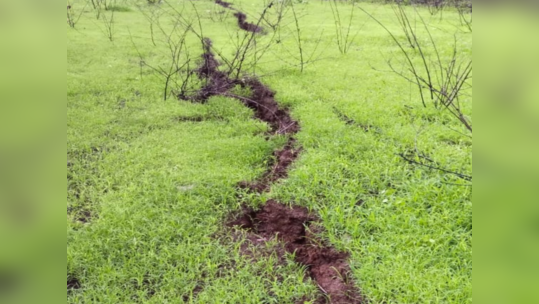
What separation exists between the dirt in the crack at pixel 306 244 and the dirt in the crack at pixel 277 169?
26 cm

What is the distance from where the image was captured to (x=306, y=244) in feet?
9.30

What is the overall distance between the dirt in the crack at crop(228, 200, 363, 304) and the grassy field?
2.8 inches

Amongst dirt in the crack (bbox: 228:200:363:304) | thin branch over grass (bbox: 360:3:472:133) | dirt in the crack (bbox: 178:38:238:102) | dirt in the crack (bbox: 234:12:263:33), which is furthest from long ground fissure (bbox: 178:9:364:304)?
dirt in the crack (bbox: 234:12:263:33)

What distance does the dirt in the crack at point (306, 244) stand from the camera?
2404 millimetres

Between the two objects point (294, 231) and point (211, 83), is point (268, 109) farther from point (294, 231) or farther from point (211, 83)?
point (294, 231)

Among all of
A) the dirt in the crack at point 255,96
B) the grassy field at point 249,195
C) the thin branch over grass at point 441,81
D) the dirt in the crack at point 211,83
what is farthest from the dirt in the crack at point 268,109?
the thin branch over grass at point 441,81

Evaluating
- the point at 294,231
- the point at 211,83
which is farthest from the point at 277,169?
the point at 211,83

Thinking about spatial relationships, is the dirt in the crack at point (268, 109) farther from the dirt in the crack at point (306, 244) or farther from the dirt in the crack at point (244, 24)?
the dirt in the crack at point (244, 24)

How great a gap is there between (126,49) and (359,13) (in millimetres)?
6815

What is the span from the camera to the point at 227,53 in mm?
8117

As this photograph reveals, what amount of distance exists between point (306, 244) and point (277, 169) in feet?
3.57
